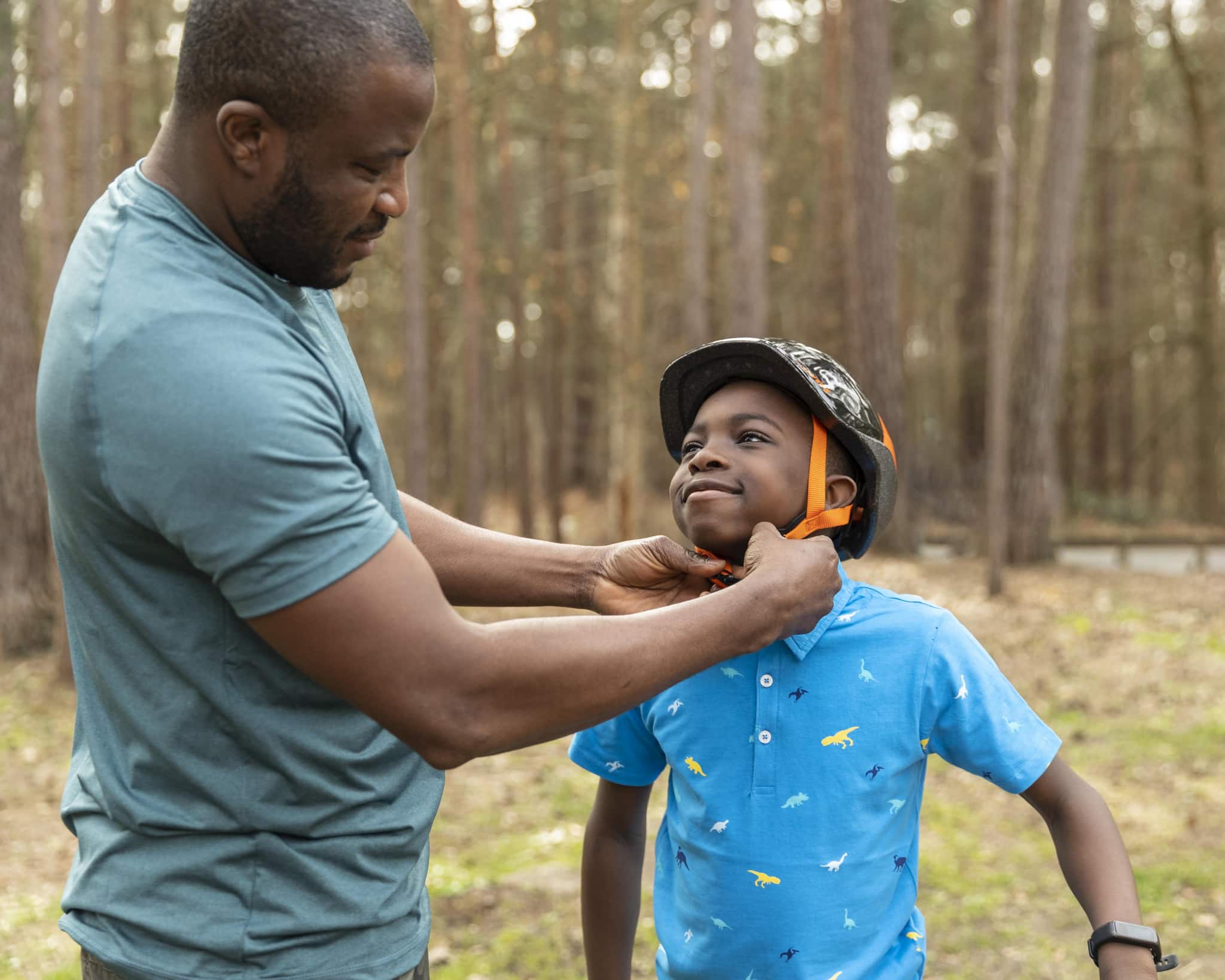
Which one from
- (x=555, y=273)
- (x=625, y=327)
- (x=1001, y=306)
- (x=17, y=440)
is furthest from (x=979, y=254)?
(x=17, y=440)

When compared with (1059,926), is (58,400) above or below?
above

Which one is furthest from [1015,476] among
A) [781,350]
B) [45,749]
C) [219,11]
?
[219,11]

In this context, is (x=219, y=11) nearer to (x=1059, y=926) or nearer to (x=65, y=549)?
(x=65, y=549)

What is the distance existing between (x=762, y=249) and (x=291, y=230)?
1067cm

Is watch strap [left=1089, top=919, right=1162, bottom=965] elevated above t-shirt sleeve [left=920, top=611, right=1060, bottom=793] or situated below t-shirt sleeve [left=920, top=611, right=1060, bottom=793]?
below

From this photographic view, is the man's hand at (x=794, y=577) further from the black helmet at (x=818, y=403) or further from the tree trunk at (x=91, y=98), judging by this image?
the tree trunk at (x=91, y=98)

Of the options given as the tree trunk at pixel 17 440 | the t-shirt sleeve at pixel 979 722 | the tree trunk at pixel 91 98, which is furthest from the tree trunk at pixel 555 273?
the t-shirt sleeve at pixel 979 722

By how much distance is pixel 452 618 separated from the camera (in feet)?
5.43

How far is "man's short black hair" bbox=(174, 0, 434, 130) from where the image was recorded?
1660mm

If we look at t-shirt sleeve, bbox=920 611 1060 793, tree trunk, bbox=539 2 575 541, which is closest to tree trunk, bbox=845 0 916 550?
tree trunk, bbox=539 2 575 541

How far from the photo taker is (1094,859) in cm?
208

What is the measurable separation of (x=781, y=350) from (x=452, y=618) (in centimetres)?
96

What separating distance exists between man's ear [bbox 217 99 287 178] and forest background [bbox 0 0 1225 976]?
12.2 feet

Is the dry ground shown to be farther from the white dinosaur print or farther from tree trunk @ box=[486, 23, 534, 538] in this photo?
tree trunk @ box=[486, 23, 534, 538]
